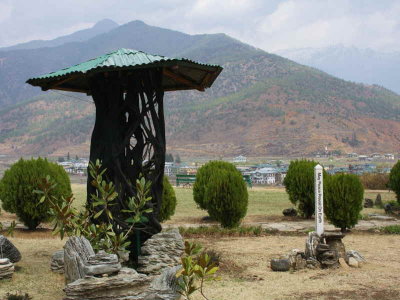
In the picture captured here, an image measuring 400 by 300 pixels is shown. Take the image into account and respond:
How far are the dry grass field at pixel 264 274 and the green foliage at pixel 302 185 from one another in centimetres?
325

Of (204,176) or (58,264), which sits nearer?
(58,264)

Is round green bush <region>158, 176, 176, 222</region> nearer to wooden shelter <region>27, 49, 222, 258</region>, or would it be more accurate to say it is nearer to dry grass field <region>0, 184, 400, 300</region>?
dry grass field <region>0, 184, 400, 300</region>

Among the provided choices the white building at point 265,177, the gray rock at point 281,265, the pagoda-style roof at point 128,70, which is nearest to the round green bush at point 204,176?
the pagoda-style roof at point 128,70

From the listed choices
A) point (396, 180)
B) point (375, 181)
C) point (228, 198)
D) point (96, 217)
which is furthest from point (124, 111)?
point (375, 181)

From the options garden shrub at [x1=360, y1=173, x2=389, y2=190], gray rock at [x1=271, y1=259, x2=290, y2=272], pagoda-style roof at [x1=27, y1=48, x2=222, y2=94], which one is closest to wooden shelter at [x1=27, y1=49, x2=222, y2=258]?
pagoda-style roof at [x1=27, y1=48, x2=222, y2=94]

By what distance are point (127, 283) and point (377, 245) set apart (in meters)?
6.83

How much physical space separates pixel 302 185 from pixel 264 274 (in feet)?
24.6

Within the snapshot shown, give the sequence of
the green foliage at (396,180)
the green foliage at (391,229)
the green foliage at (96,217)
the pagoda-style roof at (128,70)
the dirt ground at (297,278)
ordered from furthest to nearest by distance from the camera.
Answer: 1. the green foliage at (396,180)
2. the green foliage at (391,229)
3. the pagoda-style roof at (128,70)
4. the green foliage at (96,217)
5. the dirt ground at (297,278)

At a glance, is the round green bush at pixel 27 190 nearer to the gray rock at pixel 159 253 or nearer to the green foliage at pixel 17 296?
the gray rock at pixel 159 253

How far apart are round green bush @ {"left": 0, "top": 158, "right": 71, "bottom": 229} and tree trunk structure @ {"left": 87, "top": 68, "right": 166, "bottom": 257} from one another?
440 centimetres

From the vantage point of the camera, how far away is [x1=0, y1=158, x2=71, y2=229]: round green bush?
12.0 meters

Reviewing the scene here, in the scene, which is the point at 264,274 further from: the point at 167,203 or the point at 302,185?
the point at 302,185

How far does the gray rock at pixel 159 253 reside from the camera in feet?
25.0

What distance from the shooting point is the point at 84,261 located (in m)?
6.16
